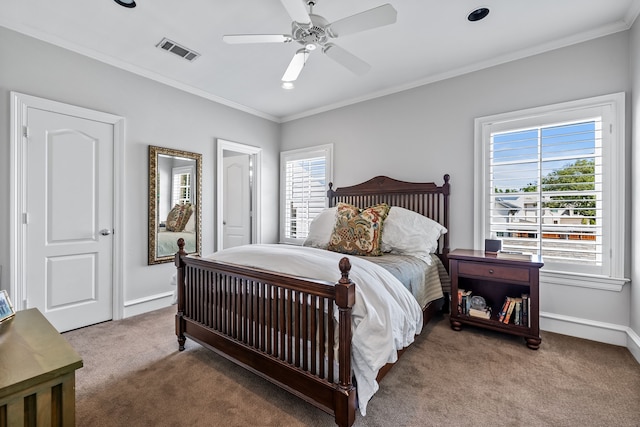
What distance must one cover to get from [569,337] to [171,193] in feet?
14.4

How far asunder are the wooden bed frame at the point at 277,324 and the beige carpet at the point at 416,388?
152 mm

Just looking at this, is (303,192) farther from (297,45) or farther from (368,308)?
(368,308)

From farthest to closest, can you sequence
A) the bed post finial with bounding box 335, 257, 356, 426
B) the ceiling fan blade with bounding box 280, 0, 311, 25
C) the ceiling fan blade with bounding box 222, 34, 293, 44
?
the ceiling fan blade with bounding box 222, 34, 293, 44
the ceiling fan blade with bounding box 280, 0, 311, 25
the bed post finial with bounding box 335, 257, 356, 426

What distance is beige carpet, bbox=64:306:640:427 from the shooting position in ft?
5.45

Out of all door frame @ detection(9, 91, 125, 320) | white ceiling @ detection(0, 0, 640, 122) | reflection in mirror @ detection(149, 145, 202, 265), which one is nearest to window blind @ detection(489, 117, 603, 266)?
white ceiling @ detection(0, 0, 640, 122)

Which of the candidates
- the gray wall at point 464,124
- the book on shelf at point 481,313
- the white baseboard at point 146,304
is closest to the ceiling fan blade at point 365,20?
the gray wall at point 464,124

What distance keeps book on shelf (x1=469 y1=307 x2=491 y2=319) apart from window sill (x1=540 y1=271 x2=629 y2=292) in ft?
2.06

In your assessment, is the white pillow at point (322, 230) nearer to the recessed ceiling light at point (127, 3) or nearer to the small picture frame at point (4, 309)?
the small picture frame at point (4, 309)

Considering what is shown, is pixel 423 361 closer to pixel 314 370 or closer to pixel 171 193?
pixel 314 370

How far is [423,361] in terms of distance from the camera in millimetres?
2283

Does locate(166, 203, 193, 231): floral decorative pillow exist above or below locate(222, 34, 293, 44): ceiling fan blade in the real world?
below

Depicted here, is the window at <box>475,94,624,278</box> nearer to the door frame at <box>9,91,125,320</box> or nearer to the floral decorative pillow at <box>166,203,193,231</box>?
the floral decorative pillow at <box>166,203,193,231</box>

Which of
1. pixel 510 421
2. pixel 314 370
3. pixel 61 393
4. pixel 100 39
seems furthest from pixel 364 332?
pixel 100 39

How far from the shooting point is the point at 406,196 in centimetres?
364
